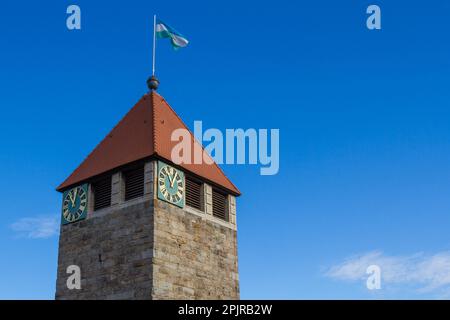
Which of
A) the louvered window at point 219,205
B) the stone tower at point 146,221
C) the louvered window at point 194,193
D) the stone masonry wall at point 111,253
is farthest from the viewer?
the louvered window at point 219,205

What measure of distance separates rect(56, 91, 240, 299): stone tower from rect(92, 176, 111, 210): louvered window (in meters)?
0.04

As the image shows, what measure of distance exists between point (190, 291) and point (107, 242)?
3246 mm

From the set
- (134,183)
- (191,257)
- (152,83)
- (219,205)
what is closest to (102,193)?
(134,183)

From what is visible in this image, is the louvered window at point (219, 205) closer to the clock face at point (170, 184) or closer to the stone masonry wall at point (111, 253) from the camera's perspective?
the clock face at point (170, 184)

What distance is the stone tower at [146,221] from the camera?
2159 cm

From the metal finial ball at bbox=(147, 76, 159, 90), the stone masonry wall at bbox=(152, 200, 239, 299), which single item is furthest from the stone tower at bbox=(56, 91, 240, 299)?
the metal finial ball at bbox=(147, 76, 159, 90)

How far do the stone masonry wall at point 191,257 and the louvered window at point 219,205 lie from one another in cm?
50

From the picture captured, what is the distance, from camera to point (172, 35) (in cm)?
2716

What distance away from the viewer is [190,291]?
875 inches

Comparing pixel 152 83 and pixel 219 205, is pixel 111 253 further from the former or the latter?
pixel 152 83

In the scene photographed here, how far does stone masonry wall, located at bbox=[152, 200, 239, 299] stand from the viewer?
2139cm

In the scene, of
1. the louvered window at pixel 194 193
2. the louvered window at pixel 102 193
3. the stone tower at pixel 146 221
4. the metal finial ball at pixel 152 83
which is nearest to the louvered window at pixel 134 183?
the stone tower at pixel 146 221
